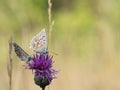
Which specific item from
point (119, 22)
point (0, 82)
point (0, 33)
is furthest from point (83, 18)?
point (0, 82)

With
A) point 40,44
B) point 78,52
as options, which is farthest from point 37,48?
point 78,52

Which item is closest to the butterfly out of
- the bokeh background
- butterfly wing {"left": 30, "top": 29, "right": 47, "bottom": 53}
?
butterfly wing {"left": 30, "top": 29, "right": 47, "bottom": 53}

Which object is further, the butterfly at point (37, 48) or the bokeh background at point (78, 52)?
the bokeh background at point (78, 52)

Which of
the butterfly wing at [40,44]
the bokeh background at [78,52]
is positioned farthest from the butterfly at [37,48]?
the bokeh background at [78,52]

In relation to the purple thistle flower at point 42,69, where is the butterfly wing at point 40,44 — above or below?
above

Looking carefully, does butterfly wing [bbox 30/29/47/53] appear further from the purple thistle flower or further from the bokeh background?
the bokeh background

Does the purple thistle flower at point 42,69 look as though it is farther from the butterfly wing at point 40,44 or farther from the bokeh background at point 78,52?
the bokeh background at point 78,52

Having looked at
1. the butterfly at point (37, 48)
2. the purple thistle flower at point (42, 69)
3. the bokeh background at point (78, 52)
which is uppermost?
the bokeh background at point (78, 52)

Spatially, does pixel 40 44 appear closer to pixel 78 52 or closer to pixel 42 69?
pixel 42 69
